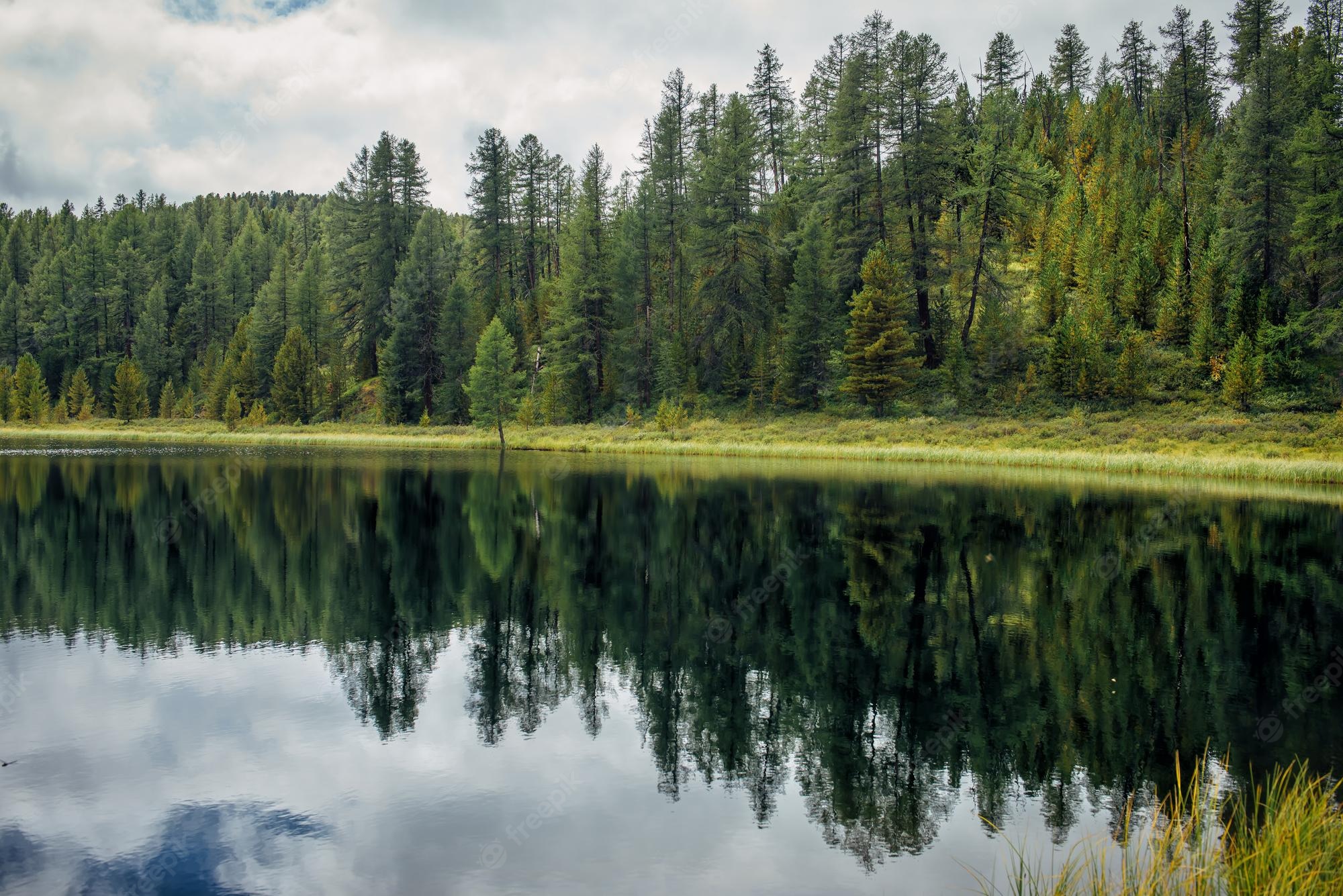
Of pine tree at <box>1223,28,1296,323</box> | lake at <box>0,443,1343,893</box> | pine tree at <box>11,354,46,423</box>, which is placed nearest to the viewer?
lake at <box>0,443,1343,893</box>

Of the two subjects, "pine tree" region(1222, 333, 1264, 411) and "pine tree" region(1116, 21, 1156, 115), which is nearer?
"pine tree" region(1222, 333, 1264, 411)

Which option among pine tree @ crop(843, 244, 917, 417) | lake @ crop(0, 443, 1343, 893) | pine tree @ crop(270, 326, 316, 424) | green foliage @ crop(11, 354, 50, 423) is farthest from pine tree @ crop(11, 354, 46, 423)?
pine tree @ crop(843, 244, 917, 417)

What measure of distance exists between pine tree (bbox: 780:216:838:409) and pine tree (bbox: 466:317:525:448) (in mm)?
18945

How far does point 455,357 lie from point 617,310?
14491mm

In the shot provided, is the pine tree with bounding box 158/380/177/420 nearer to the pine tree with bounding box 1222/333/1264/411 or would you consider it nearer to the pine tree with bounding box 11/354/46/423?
the pine tree with bounding box 11/354/46/423

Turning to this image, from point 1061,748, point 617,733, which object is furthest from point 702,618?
point 1061,748

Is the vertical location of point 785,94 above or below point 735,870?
above

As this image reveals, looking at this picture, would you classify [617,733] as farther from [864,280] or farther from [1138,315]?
[1138,315]

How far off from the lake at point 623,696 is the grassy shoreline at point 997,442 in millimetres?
15329

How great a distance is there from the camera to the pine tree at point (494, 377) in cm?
6019

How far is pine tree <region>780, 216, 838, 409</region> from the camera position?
54.1 meters

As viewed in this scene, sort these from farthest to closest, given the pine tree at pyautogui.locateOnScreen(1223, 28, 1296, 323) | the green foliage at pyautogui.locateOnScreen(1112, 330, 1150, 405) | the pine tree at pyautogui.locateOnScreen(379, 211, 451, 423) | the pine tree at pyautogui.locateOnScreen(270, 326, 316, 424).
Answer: the pine tree at pyautogui.locateOnScreen(270, 326, 316, 424) < the pine tree at pyautogui.locateOnScreen(379, 211, 451, 423) < the pine tree at pyautogui.locateOnScreen(1223, 28, 1296, 323) < the green foliage at pyautogui.locateOnScreen(1112, 330, 1150, 405)

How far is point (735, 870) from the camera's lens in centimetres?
657

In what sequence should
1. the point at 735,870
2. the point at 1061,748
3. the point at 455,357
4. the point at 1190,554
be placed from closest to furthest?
the point at 735,870 < the point at 1061,748 < the point at 1190,554 < the point at 455,357
